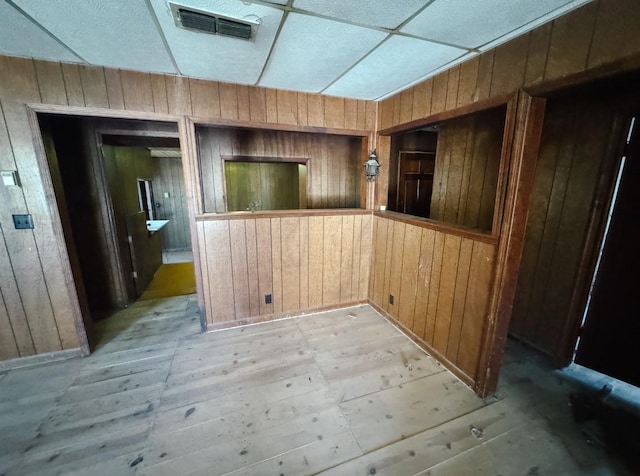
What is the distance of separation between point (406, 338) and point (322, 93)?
8.57 feet

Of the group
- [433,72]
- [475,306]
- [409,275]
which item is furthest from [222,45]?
[475,306]

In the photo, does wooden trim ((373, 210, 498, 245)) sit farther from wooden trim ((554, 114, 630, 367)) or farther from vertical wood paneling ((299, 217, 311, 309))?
wooden trim ((554, 114, 630, 367))

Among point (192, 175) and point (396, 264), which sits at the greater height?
point (192, 175)

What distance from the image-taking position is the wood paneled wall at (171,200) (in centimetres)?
641

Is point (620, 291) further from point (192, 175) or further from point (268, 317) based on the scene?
point (192, 175)

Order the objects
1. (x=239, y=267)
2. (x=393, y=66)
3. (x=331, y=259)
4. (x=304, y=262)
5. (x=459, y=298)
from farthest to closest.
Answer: (x=331, y=259), (x=304, y=262), (x=239, y=267), (x=459, y=298), (x=393, y=66)

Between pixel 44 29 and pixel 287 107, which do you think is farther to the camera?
pixel 287 107

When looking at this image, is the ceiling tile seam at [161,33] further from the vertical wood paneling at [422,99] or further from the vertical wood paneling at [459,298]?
the vertical wood paneling at [459,298]

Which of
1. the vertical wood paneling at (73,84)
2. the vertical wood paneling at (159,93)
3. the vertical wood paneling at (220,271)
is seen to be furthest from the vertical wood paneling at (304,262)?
the vertical wood paneling at (73,84)

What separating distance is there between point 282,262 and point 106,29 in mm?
2183

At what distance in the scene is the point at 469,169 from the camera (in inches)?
108

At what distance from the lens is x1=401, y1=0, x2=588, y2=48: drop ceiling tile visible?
49.9 inches

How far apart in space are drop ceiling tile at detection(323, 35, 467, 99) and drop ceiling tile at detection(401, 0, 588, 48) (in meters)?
0.12

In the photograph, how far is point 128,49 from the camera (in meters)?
1.75
